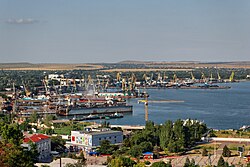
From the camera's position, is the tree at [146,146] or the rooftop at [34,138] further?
the tree at [146,146]

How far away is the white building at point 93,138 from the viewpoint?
22.7 feet

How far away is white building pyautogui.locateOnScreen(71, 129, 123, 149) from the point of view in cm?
692

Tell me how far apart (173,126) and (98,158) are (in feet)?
4.38

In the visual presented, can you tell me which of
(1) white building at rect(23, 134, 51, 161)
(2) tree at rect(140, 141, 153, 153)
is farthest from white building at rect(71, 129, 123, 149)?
(2) tree at rect(140, 141, 153, 153)

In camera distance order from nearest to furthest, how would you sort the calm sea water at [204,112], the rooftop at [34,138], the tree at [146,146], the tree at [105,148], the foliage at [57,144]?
the rooftop at [34,138], the tree at [146,146], the tree at [105,148], the foliage at [57,144], the calm sea water at [204,112]

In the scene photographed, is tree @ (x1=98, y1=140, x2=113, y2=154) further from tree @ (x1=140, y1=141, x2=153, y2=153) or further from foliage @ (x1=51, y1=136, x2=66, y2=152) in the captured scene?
foliage @ (x1=51, y1=136, x2=66, y2=152)

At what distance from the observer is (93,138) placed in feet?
22.7

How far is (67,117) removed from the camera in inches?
505

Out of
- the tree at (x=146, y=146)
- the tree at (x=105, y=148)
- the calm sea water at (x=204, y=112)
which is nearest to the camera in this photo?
the tree at (x=146, y=146)

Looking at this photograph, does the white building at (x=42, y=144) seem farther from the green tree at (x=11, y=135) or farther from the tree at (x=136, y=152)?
the tree at (x=136, y=152)

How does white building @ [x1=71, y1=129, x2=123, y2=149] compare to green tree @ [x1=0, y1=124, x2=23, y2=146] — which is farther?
white building @ [x1=71, y1=129, x2=123, y2=149]

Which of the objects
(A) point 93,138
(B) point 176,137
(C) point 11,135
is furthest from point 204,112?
(C) point 11,135

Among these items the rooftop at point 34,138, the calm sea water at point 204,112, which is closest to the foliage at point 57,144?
the rooftop at point 34,138

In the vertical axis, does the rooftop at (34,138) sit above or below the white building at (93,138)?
above
